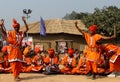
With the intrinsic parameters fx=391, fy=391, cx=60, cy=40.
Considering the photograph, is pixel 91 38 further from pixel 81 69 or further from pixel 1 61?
pixel 1 61

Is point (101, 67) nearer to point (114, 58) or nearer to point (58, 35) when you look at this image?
point (114, 58)

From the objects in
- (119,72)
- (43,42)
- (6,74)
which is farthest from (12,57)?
(43,42)

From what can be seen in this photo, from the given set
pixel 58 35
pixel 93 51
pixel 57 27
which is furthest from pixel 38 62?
pixel 57 27

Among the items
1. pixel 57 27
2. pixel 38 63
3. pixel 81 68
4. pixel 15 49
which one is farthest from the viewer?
pixel 57 27

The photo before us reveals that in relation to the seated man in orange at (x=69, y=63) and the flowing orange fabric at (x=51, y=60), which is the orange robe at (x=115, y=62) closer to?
the seated man in orange at (x=69, y=63)

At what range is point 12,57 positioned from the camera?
1248cm

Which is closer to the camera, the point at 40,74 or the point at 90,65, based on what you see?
the point at 90,65

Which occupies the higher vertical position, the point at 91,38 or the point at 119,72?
the point at 91,38

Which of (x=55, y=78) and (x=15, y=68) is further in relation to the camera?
(x=55, y=78)

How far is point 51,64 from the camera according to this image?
560 inches

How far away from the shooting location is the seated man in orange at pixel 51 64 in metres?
14.0

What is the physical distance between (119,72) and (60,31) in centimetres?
2231

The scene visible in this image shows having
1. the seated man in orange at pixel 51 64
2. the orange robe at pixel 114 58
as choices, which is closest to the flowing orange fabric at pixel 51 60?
the seated man in orange at pixel 51 64

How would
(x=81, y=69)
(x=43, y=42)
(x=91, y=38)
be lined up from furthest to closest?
(x=43, y=42)
(x=81, y=69)
(x=91, y=38)
